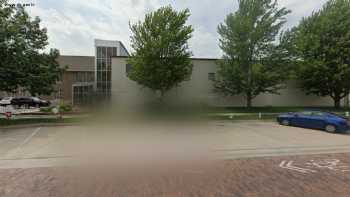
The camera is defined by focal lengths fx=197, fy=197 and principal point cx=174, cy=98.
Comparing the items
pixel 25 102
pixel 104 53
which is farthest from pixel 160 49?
pixel 25 102

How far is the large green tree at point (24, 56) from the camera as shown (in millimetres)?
12828

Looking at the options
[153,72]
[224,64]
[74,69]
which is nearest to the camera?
[153,72]

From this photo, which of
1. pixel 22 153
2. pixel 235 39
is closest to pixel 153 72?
pixel 235 39

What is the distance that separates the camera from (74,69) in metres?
46.4

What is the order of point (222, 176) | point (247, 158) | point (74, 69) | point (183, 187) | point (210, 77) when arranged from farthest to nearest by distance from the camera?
point (74, 69) < point (210, 77) < point (247, 158) < point (222, 176) < point (183, 187)

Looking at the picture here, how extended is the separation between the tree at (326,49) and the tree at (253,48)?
257 centimetres

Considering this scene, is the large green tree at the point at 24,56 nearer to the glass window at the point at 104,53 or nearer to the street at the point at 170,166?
the street at the point at 170,166

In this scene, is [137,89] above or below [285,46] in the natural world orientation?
below

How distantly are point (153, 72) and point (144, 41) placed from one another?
10.4 ft

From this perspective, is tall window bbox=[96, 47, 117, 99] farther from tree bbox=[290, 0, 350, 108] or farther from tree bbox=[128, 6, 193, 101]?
tree bbox=[290, 0, 350, 108]

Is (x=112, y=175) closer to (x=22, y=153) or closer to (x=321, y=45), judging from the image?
(x=22, y=153)

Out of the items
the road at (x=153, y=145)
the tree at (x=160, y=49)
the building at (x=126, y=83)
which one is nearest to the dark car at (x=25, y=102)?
the building at (x=126, y=83)

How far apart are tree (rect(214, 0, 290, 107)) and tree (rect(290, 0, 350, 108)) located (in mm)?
2571

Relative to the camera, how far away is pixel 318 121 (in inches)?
528
